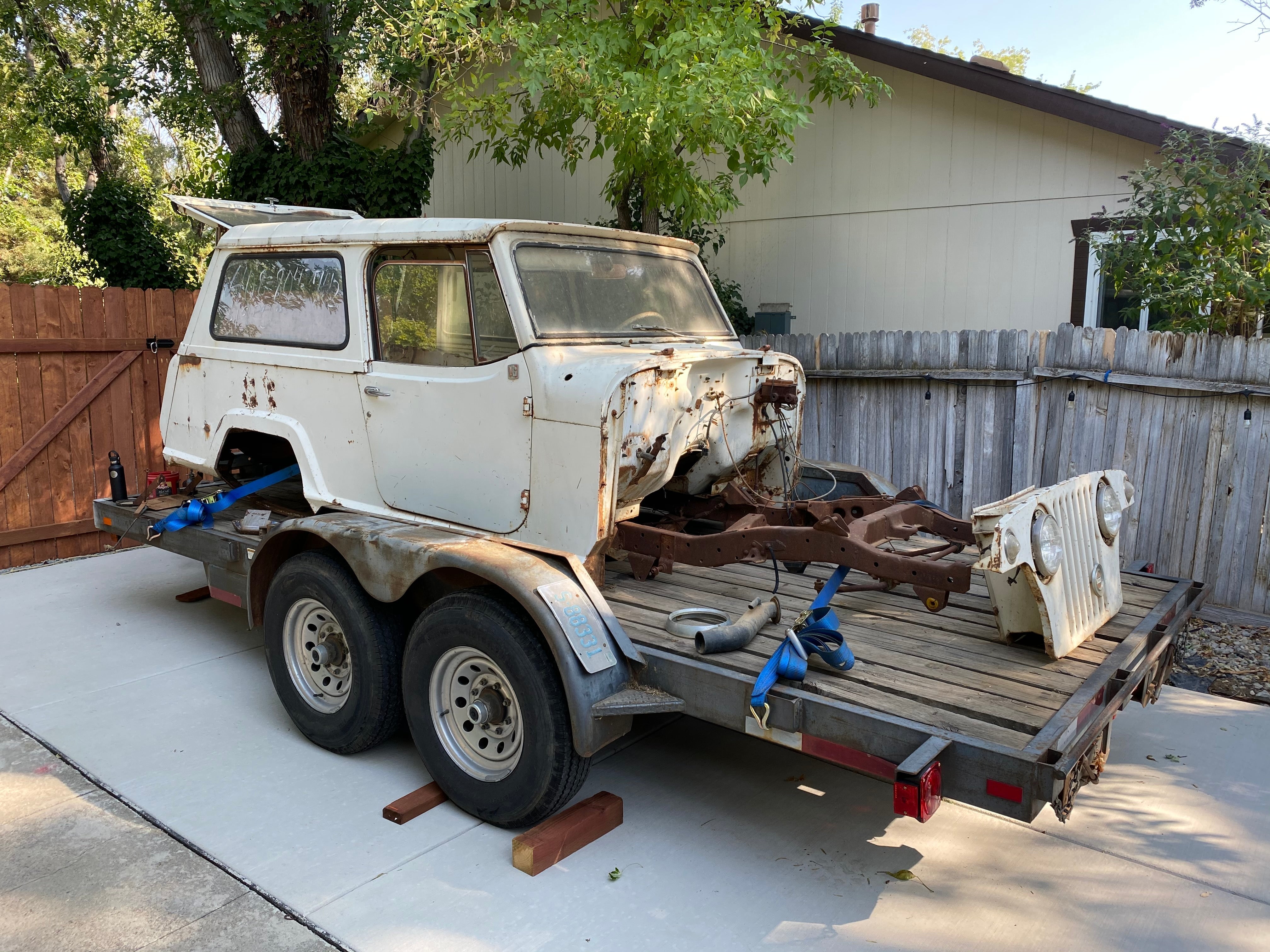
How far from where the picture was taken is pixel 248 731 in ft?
15.3

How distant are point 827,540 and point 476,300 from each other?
1.94 m

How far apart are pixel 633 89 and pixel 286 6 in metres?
4.38

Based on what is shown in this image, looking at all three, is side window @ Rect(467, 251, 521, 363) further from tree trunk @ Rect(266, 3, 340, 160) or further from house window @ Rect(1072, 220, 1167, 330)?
tree trunk @ Rect(266, 3, 340, 160)

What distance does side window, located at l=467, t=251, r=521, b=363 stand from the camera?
4.21 meters

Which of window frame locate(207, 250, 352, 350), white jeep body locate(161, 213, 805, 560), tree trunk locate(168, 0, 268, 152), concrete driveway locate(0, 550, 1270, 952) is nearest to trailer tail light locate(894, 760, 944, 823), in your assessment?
concrete driveway locate(0, 550, 1270, 952)

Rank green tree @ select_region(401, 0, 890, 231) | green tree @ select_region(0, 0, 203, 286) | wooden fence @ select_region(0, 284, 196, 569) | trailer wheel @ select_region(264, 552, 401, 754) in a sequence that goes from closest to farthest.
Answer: trailer wheel @ select_region(264, 552, 401, 754), green tree @ select_region(401, 0, 890, 231), wooden fence @ select_region(0, 284, 196, 569), green tree @ select_region(0, 0, 203, 286)

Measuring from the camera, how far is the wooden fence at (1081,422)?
19.9ft

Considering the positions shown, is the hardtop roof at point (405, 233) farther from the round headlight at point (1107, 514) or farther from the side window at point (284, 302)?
the round headlight at point (1107, 514)

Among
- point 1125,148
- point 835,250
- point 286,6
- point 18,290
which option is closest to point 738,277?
point 835,250

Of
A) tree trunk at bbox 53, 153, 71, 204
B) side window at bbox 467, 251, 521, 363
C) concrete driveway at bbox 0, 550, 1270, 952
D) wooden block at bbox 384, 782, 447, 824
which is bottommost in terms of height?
concrete driveway at bbox 0, 550, 1270, 952

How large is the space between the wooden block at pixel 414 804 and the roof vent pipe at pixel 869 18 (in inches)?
493

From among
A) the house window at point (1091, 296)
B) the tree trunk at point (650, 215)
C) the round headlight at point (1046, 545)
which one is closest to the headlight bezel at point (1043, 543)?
the round headlight at point (1046, 545)

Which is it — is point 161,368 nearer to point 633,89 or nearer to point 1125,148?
point 633,89

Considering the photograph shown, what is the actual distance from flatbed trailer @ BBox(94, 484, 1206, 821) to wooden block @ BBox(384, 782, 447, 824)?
1080 millimetres
